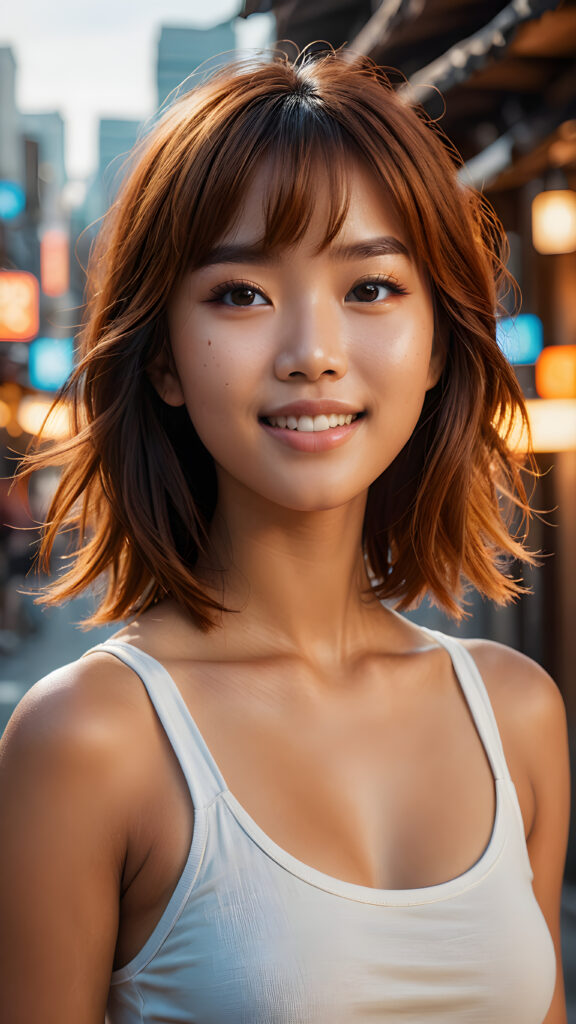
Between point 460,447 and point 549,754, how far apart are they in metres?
0.50

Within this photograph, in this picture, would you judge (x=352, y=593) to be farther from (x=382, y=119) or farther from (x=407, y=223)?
(x=382, y=119)

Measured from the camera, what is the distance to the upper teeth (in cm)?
137

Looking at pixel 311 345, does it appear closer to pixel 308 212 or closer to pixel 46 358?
pixel 308 212

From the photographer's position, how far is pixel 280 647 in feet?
5.20

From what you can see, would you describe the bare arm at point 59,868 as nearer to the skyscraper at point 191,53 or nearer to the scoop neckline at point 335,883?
the scoop neckline at point 335,883

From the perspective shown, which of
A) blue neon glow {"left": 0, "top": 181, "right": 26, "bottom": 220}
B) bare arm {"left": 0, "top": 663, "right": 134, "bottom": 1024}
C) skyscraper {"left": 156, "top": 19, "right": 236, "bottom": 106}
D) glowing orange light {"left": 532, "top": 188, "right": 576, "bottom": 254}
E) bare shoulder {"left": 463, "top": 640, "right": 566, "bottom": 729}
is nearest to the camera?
bare arm {"left": 0, "top": 663, "right": 134, "bottom": 1024}

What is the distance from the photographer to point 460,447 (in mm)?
1715

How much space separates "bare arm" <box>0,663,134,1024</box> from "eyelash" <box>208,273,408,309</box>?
0.58m

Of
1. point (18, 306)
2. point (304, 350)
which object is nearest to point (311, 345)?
point (304, 350)

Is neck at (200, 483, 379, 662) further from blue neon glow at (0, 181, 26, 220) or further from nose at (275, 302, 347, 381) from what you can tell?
blue neon glow at (0, 181, 26, 220)

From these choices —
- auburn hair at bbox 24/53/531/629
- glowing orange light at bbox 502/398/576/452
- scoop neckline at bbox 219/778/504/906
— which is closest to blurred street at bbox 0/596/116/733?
glowing orange light at bbox 502/398/576/452


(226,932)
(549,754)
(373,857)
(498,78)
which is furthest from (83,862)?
(498,78)

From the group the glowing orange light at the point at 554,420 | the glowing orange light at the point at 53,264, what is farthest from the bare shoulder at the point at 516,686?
the glowing orange light at the point at 53,264

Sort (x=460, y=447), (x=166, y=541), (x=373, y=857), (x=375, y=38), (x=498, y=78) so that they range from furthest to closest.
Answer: (x=375, y=38), (x=498, y=78), (x=460, y=447), (x=166, y=541), (x=373, y=857)
